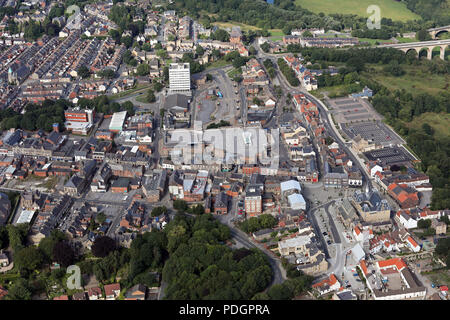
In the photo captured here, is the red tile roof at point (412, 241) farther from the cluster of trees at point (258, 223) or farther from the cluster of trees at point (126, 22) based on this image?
the cluster of trees at point (126, 22)

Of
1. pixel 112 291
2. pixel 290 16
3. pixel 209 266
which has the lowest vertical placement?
pixel 112 291

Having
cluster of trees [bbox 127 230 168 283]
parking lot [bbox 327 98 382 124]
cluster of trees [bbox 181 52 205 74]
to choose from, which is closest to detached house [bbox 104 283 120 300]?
cluster of trees [bbox 127 230 168 283]

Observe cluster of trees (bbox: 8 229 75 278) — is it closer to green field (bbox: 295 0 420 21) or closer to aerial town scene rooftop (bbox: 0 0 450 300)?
aerial town scene rooftop (bbox: 0 0 450 300)

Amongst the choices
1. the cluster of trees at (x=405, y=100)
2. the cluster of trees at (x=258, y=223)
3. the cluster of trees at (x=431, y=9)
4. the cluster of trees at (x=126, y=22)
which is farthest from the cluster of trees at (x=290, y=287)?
the cluster of trees at (x=431, y=9)

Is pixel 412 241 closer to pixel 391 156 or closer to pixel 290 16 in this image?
pixel 391 156

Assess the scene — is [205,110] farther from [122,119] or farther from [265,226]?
[265,226]

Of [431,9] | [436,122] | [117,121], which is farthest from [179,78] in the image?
[431,9]
